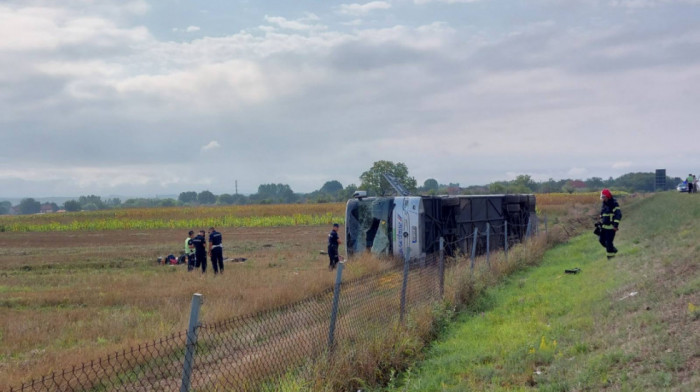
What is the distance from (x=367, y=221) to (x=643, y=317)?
36.6ft

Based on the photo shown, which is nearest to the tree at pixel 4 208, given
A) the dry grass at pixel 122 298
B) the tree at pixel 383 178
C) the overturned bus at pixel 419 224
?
the tree at pixel 383 178

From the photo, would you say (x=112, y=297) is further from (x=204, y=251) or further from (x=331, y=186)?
(x=331, y=186)

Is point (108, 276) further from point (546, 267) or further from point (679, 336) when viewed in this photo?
point (679, 336)

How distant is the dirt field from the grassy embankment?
156 inches

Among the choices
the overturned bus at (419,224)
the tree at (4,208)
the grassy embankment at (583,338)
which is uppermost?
the tree at (4,208)

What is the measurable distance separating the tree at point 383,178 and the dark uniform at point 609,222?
282 inches

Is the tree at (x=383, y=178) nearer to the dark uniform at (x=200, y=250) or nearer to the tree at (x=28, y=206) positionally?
the dark uniform at (x=200, y=250)

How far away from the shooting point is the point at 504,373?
644cm

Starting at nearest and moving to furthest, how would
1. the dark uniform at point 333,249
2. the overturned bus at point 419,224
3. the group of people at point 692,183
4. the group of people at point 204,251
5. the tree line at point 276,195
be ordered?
the overturned bus at point 419,224 < the group of people at point 204,251 < the dark uniform at point 333,249 < the group of people at point 692,183 < the tree line at point 276,195

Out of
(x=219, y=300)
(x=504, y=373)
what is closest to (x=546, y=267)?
(x=219, y=300)

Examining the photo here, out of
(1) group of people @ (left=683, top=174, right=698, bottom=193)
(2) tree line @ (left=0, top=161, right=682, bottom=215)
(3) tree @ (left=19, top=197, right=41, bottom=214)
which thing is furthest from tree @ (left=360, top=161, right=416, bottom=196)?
(3) tree @ (left=19, top=197, right=41, bottom=214)

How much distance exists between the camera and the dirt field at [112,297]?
8641 millimetres

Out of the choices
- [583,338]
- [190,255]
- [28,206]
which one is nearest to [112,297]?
[190,255]

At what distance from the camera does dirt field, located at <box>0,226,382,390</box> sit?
340 inches
